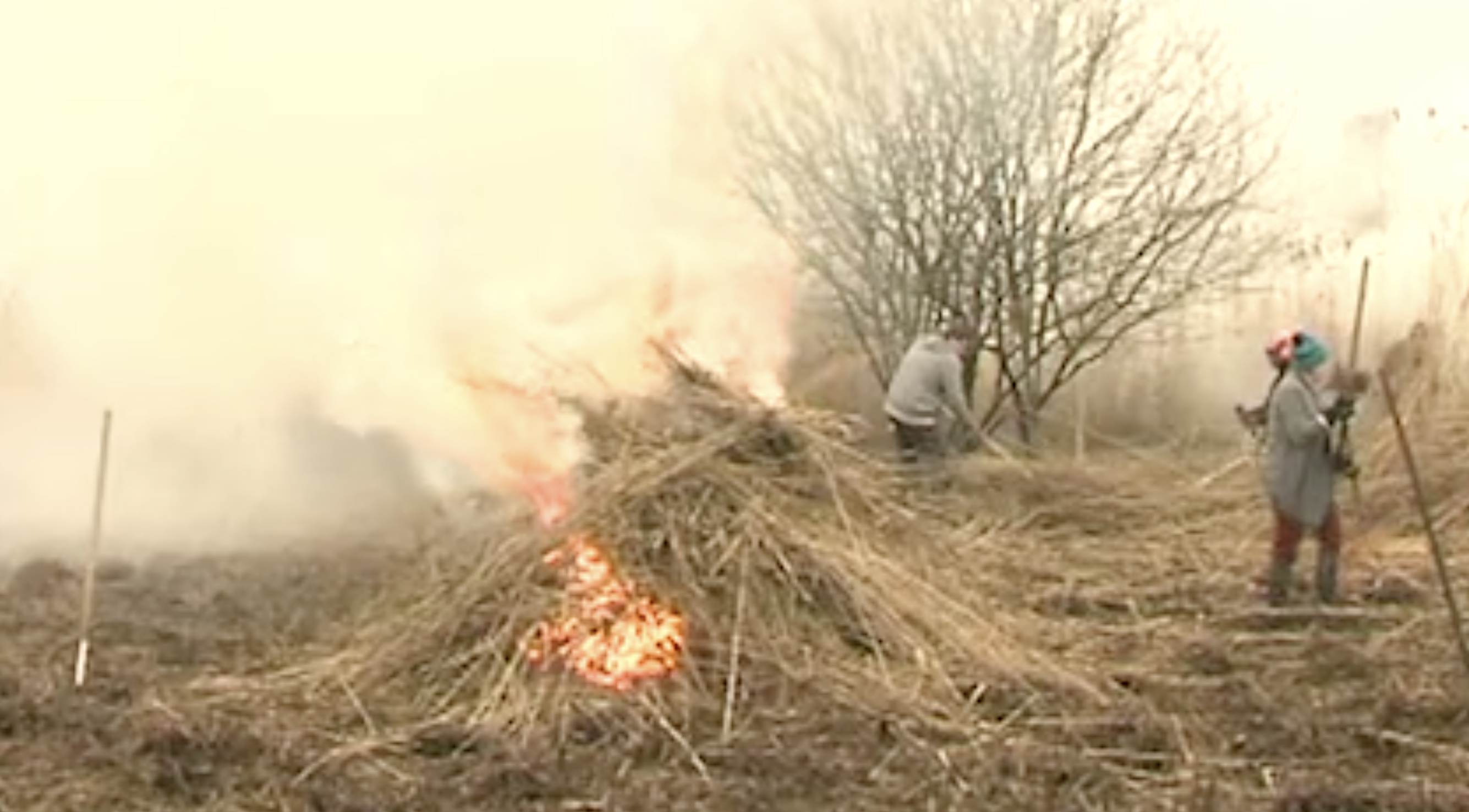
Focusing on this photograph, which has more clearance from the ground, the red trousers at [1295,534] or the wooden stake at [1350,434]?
the wooden stake at [1350,434]

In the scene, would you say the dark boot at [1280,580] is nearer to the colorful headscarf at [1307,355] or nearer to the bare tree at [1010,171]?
the colorful headscarf at [1307,355]

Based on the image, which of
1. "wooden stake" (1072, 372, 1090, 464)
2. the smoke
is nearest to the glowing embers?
the smoke

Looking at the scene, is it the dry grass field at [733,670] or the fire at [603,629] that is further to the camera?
the fire at [603,629]

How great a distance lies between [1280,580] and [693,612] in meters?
3.57

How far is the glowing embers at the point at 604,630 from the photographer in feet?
33.7

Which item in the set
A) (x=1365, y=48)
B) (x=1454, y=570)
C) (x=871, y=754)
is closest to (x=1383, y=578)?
(x=1454, y=570)

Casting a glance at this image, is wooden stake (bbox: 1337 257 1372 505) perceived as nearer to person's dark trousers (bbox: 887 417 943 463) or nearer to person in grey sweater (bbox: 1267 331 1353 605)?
person in grey sweater (bbox: 1267 331 1353 605)

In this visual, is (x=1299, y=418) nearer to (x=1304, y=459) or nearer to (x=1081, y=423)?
(x=1304, y=459)

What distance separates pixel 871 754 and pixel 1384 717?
217cm

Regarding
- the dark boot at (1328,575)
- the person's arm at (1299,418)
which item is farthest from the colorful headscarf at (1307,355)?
the dark boot at (1328,575)

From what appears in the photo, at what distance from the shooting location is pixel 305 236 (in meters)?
15.5

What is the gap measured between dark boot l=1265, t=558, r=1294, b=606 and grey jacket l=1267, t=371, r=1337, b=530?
25 cm

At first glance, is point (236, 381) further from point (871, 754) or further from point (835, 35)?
point (871, 754)

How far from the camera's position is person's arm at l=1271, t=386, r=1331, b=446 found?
12.2 metres
